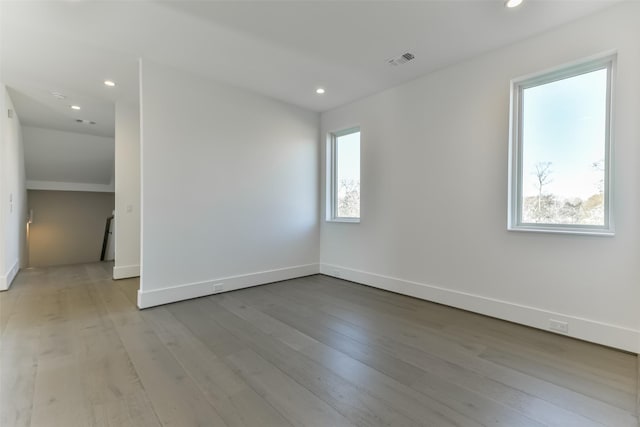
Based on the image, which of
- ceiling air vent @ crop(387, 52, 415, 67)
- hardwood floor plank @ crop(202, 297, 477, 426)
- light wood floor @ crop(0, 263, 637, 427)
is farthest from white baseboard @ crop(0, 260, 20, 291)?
ceiling air vent @ crop(387, 52, 415, 67)

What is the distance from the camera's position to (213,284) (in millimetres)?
3711

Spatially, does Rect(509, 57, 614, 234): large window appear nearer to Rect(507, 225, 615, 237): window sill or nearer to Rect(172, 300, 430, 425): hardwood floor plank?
Rect(507, 225, 615, 237): window sill

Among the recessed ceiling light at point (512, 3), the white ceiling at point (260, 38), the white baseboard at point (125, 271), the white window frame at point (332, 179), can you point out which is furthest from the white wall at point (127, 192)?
the recessed ceiling light at point (512, 3)

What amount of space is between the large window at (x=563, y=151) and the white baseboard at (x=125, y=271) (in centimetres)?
542

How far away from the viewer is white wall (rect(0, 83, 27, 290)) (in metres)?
3.90

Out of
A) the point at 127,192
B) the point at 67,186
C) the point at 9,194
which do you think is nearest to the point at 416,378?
the point at 127,192

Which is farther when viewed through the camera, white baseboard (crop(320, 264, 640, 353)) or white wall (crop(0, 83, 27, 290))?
white wall (crop(0, 83, 27, 290))

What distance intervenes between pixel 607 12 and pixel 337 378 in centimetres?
354

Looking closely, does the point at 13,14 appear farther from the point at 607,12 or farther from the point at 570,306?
the point at 570,306

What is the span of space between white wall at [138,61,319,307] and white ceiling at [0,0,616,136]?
16.6 inches

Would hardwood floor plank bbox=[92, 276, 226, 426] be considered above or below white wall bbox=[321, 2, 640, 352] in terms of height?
below

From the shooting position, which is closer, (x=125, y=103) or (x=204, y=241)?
(x=204, y=241)

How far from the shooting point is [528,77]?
8.94 feet

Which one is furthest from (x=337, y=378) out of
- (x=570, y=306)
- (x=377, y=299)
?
(x=570, y=306)
